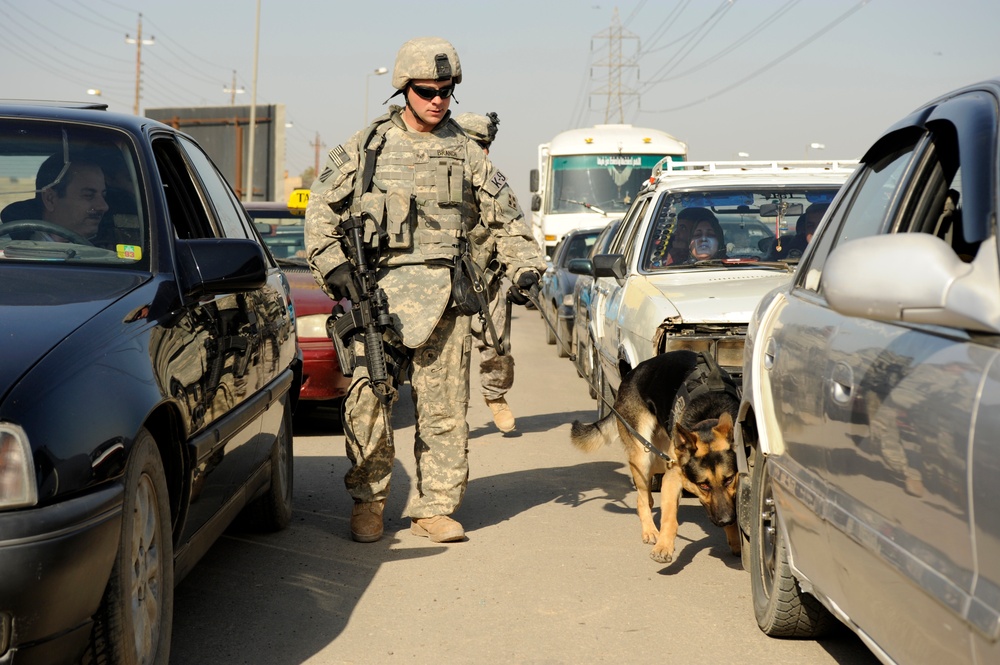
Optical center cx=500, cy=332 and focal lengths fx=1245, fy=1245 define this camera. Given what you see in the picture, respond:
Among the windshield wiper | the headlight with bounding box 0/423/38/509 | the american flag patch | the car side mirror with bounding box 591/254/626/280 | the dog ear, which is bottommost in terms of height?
the dog ear

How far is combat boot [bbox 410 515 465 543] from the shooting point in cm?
628

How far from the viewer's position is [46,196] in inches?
174

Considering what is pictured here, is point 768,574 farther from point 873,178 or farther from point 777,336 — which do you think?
point 873,178

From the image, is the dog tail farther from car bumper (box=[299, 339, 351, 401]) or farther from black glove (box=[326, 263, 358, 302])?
car bumper (box=[299, 339, 351, 401])

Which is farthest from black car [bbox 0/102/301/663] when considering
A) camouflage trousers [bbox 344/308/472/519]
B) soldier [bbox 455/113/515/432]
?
soldier [bbox 455/113/515/432]

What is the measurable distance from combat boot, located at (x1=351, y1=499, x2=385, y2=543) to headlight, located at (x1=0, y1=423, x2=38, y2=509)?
11.3ft

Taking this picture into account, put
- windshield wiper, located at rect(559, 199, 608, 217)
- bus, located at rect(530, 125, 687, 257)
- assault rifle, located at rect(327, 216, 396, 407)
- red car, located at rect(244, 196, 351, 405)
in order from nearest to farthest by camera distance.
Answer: assault rifle, located at rect(327, 216, 396, 407) < red car, located at rect(244, 196, 351, 405) < windshield wiper, located at rect(559, 199, 608, 217) < bus, located at rect(530, 125, 687, 257)

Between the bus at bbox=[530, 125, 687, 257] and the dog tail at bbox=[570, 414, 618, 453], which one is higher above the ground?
the bus at bbox=[530, 125, 687, 257]

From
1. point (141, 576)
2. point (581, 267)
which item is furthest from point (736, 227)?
point (141, 576)

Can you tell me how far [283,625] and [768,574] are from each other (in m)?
1.86

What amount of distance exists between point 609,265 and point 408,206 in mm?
2335

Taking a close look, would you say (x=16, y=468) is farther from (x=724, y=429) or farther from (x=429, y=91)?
(x=429, y=91)

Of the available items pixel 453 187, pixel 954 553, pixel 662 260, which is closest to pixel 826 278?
pixel 954 553

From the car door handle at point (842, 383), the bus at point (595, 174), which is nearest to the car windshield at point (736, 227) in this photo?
the car door handle at point (842, 383)
